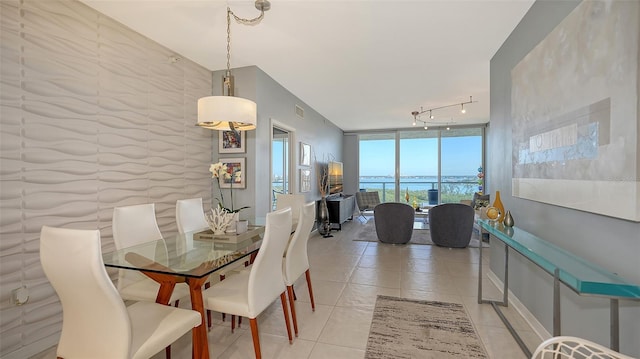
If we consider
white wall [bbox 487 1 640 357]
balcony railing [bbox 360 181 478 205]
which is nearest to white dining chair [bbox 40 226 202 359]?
white wall [bbox 487 1 640 357]

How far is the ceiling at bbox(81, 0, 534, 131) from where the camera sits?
249cm

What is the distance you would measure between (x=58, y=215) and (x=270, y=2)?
8.08 ft

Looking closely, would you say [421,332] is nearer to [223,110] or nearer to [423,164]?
[223,110]

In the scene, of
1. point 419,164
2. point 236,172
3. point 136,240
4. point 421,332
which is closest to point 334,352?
point 421,332

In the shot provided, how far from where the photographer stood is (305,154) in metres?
5.69

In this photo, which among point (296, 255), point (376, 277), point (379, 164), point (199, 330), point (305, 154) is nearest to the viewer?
point (199, 330)

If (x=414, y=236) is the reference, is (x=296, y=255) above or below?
above

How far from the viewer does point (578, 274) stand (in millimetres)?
1328

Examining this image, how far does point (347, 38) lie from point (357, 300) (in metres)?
2.75

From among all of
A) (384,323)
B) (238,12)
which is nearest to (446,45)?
(238,12)

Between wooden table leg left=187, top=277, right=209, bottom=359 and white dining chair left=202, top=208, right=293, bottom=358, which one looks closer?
wooden table leg left=187, top=277, right=209, bottom=359

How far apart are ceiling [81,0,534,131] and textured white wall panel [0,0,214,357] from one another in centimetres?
35

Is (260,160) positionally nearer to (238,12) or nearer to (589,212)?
(238,12)

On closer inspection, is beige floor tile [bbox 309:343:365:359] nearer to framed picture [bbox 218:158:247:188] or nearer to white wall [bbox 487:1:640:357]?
white wall [bbox 487:1:640:357]
